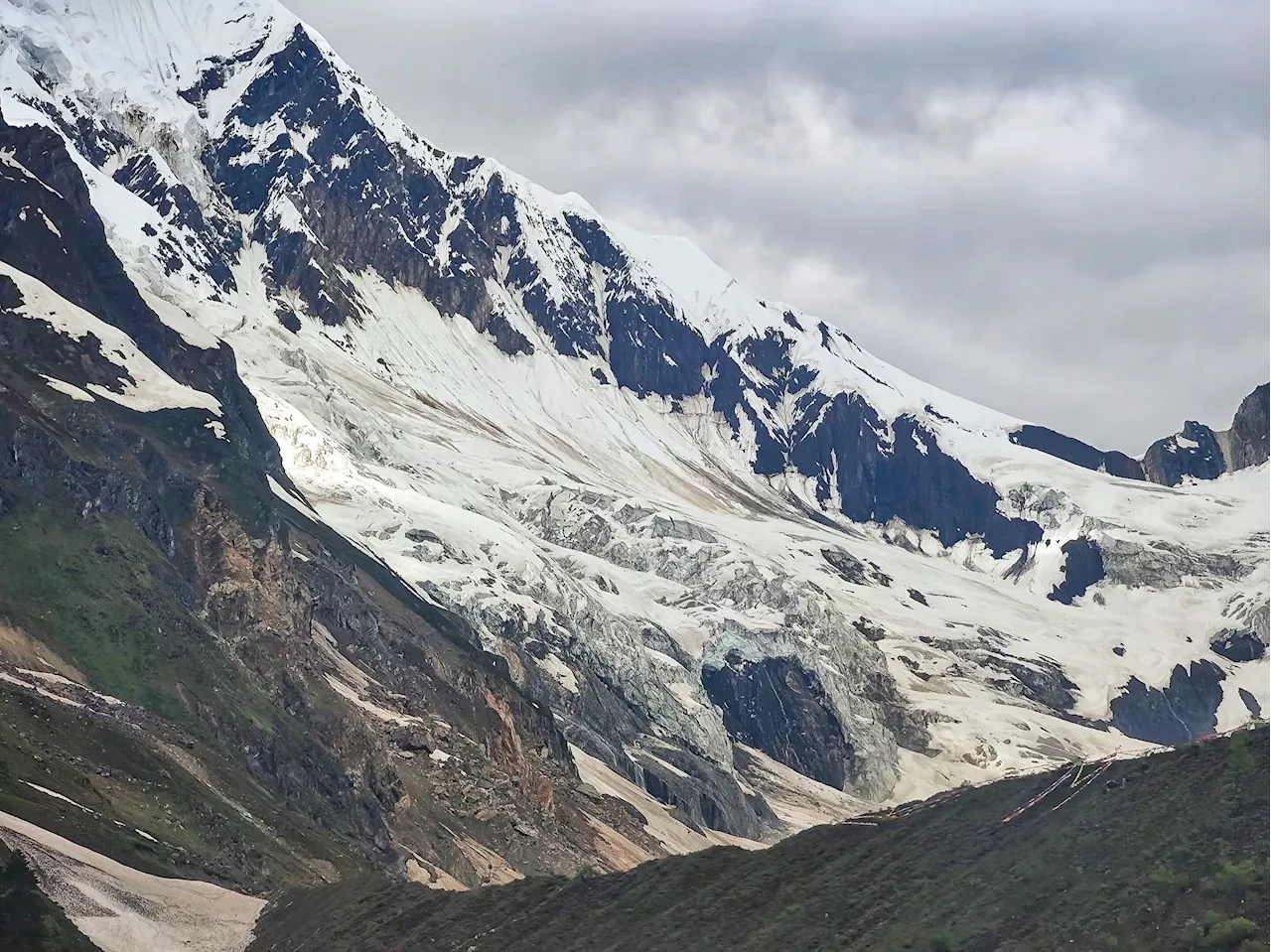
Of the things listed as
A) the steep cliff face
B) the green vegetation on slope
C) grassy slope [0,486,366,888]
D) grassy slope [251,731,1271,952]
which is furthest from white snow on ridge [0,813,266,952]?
grassy slope [251,731,1271,952]

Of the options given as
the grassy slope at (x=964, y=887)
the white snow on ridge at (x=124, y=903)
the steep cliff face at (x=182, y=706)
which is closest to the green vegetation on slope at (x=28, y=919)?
the white snow on ridge at (x=124, y=903)

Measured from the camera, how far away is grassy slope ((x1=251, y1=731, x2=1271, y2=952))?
57.0m

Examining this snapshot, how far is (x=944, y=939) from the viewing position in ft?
194

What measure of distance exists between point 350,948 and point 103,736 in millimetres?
45981

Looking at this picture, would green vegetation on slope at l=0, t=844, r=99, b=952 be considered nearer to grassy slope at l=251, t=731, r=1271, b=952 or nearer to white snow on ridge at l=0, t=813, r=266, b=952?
white snow on ridge at l=0, t=813, r=266, b=952

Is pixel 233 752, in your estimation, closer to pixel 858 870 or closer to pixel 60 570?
pixel 60 570

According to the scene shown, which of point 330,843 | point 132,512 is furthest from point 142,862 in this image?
point 132,512

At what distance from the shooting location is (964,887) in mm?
64938

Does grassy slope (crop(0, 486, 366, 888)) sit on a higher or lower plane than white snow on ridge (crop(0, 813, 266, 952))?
higher

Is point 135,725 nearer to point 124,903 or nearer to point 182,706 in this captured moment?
point 182,706

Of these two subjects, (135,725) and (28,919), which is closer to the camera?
(28,919)

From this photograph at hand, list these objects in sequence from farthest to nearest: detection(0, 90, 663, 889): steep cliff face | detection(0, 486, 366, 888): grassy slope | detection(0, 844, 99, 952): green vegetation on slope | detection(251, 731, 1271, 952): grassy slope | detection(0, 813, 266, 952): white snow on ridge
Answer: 1. detection(0, 90, 663, 889): steep cliff face
2. detection(0, 486, 366, 888): grassy slope
3. detection(0, 813, 266, 952): white snow on ridge
4. detection(0, 844, 99, 952): green vegetation on slope
5. detection(251, 731, 1271, 952): grassy slope

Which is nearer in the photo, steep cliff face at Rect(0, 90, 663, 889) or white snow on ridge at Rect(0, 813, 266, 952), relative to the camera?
white snow on ridge at Rect(0, 813, 266, 952)

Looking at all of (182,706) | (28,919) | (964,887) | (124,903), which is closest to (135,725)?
(182,706)
